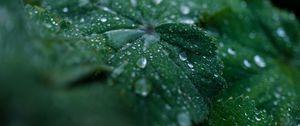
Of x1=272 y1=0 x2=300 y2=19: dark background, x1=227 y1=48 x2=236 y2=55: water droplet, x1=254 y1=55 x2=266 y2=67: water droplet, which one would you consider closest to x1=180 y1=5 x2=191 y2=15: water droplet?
x1=227 y1=48 x2=236 y2=55: water droplet

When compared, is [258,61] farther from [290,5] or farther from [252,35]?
[290,5]

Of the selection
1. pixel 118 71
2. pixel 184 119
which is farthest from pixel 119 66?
pixel 184 119

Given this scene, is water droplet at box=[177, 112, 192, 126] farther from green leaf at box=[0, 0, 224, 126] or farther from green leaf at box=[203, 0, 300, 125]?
green leaf at box=[203, 0, 300, 125]

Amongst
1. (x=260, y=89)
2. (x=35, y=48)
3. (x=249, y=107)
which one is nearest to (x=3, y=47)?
(x=35, y=48)

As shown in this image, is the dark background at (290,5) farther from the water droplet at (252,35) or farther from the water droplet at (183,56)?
the water droplet at (183,56)

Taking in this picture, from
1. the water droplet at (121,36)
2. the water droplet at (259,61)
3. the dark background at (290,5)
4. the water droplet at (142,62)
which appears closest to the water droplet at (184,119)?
the water droplet at (142,62)

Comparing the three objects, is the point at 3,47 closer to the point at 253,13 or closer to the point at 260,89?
the point at 260,89
